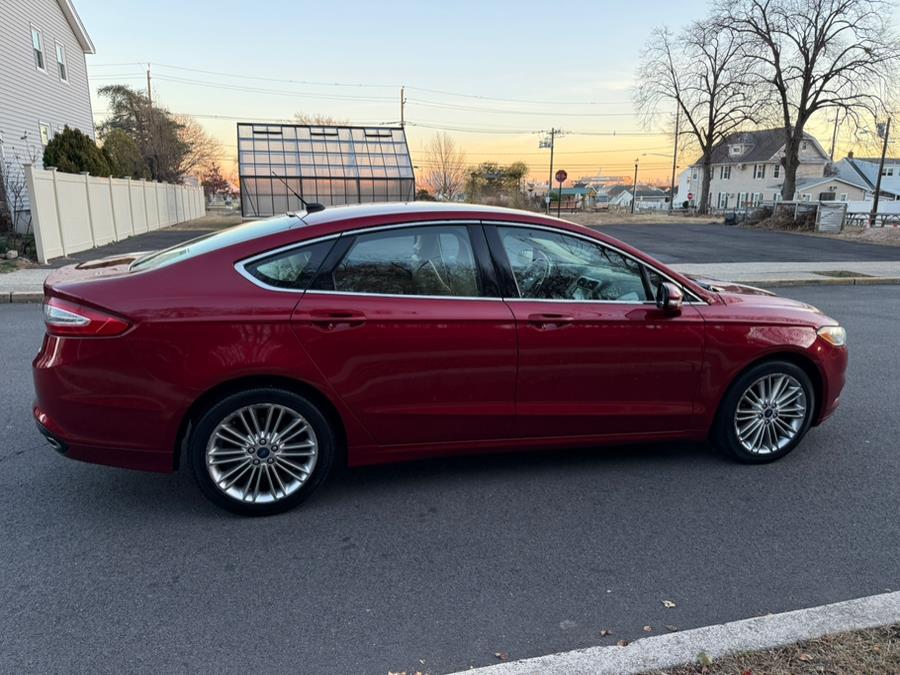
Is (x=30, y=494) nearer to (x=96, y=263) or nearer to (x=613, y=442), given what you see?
(x=96, y=263)

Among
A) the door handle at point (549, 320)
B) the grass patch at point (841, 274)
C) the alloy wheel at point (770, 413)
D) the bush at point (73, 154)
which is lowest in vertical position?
the grass patch at point (841, 274)

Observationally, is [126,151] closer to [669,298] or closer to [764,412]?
[669,298]

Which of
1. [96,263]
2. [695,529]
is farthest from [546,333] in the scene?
[96,263]

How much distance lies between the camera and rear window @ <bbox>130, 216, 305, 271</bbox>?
3.58 metres

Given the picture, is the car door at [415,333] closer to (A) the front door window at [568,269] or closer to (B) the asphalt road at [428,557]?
(A) the front door window at [568,269]

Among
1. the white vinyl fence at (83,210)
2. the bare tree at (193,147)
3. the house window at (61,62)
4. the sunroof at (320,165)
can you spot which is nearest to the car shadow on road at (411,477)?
the white vinyl fence at (83,210)

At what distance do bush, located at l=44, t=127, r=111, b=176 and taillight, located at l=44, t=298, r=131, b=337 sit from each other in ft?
65.1

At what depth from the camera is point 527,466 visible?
434 cm

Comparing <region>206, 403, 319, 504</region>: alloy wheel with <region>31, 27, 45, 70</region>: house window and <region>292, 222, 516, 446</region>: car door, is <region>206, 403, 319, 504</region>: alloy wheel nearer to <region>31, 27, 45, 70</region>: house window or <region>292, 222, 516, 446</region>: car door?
<region>292, 222, 516, 446</region>: car door

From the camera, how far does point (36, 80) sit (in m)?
22.6

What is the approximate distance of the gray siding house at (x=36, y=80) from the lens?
20.0 m

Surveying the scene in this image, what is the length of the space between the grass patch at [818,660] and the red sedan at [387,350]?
Result: 168cm

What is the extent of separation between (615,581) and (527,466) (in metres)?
1.34

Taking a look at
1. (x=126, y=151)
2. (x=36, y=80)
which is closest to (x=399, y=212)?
(x=36, y=80)
